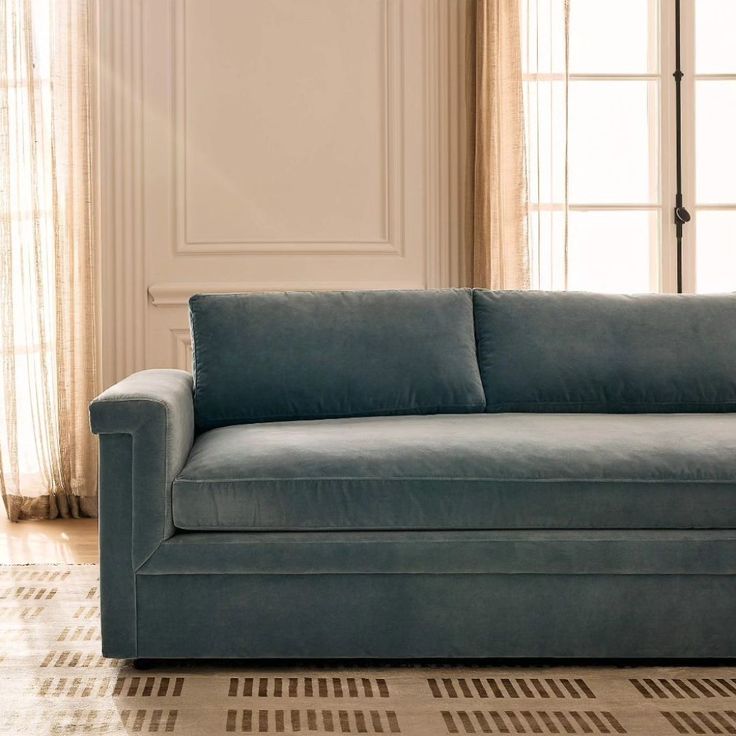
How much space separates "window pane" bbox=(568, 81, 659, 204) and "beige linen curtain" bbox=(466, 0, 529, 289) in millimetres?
411

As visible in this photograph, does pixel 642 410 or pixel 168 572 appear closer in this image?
pixel 168 572

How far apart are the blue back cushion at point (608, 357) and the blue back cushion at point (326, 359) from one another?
4.1 inches

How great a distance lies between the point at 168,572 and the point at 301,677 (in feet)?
1.13

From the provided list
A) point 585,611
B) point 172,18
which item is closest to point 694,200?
point 172,18

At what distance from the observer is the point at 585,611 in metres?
1.86

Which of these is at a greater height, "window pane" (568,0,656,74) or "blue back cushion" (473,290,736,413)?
"window pane" (568,0,656,74)

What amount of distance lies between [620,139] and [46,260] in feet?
8.16

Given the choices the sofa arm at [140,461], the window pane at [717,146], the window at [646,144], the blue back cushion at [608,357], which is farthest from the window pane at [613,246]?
the sofa arm at [140,461]

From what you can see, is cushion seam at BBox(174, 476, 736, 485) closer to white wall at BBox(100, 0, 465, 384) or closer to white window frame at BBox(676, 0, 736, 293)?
white wall at BBox(100, 0, 465, 384)

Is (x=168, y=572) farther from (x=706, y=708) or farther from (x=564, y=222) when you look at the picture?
(x=564, y=222)

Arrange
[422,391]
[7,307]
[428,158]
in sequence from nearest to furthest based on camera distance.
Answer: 1. [422,391]
2. [7,307]
3. [428,158]

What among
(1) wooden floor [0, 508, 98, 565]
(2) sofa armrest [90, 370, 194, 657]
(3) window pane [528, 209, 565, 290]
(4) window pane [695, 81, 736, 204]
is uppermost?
(4) window pane [695, 81, 736, 204]

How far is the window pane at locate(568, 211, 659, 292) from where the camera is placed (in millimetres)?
3947

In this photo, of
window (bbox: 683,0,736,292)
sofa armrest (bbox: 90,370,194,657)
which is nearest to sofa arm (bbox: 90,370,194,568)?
sofa armrest (bbox: 90,370,194,657)
